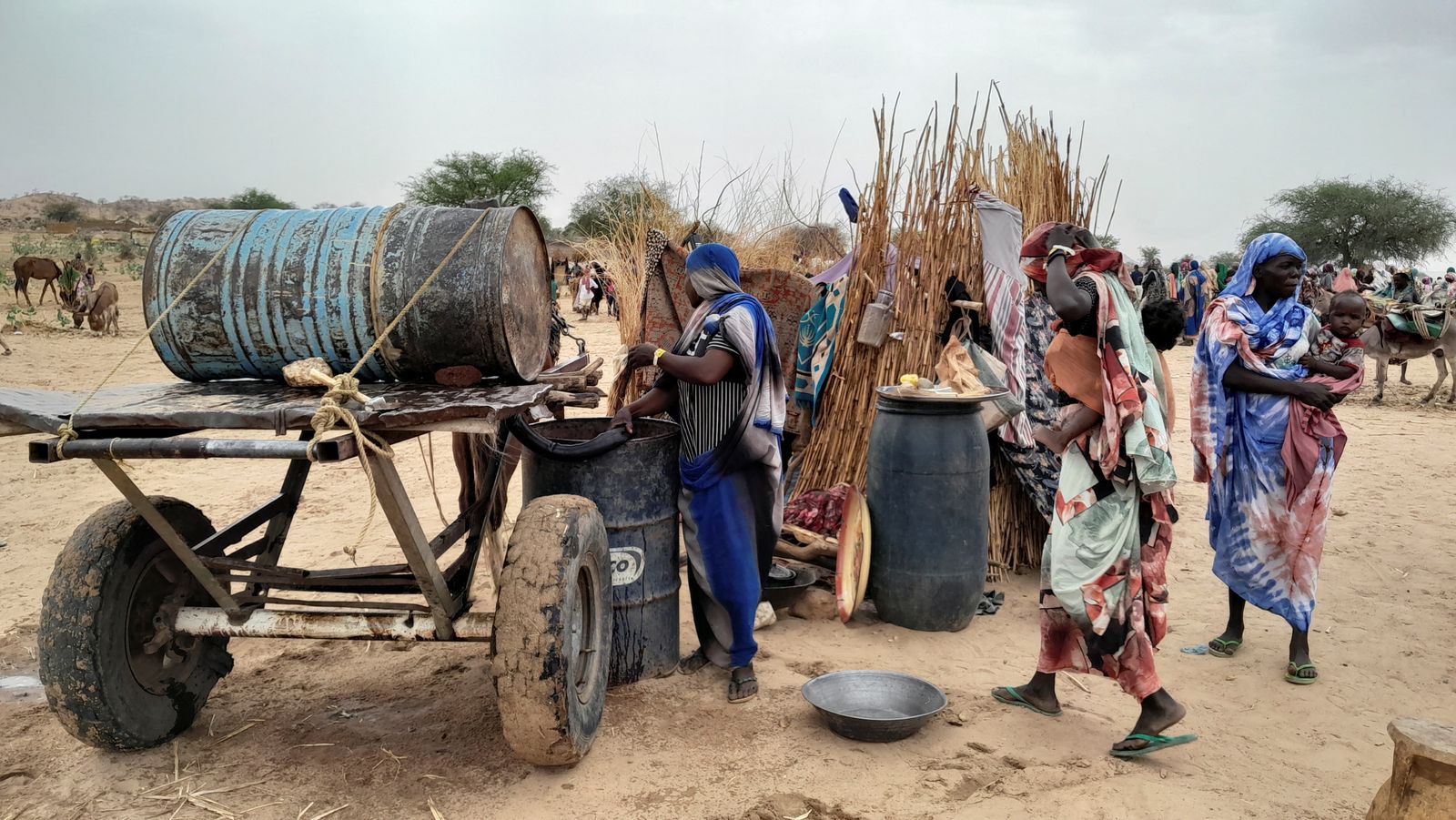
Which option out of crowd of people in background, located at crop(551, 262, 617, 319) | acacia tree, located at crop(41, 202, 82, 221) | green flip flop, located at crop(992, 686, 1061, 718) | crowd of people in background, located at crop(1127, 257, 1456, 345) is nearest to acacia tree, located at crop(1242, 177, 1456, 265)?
crowd of people in background, located at crop(1127, 257, 1456, 345)

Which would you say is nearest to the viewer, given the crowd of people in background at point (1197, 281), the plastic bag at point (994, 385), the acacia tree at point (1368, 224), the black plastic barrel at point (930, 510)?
the black plastic barrel at point (930, 510)

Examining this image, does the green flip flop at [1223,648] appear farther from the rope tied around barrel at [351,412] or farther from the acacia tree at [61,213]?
the acacia tree at [61,213]

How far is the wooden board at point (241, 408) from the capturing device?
2.41 meters

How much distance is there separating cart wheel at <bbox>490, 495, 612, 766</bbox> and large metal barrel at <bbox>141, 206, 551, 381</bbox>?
58 centimetres

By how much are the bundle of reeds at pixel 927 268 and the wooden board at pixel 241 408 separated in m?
2.71

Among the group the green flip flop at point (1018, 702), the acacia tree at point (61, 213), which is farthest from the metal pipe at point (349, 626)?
the acacia tree at point (61, 213)

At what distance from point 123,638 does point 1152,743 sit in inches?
130

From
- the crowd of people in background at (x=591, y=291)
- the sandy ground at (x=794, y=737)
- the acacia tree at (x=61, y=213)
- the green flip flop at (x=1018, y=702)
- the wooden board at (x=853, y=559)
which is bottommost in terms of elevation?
the sandy ground at (x=794, y=737)

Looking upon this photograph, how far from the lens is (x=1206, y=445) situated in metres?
3.99

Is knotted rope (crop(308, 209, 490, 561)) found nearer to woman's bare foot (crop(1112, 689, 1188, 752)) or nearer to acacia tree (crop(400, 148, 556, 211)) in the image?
woman's bare foot (crop(1112, 689, 1188, 752))

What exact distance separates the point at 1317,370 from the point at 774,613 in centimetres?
260

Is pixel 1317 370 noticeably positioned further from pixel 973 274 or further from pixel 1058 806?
pixel 1058 806

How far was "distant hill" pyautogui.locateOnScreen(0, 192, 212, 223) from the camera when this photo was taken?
48.8 metres

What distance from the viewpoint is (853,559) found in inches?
176
